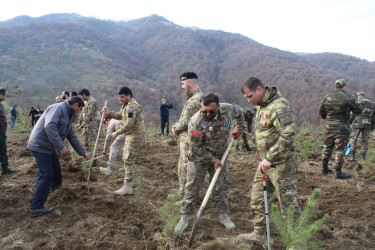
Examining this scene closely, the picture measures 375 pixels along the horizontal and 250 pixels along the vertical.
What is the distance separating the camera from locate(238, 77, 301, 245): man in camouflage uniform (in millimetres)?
2609

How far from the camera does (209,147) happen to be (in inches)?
130

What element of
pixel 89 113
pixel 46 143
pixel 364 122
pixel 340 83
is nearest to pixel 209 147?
pixel 46 143

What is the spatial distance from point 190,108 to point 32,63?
52.6 meters

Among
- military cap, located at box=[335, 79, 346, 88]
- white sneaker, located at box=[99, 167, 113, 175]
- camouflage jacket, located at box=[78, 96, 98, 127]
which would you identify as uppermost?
military cap, located at box=[335, 79, 346, 88]

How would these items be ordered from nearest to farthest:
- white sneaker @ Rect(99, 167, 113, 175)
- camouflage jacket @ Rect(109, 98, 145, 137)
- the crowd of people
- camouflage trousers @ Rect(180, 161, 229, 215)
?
the crowd of people < camouflage trousers @ Rect(180, 161, 229, 215) < camouflage jacket @ Rect(109, 98, 145, 137) < white sneaker @ Rect(99, 167, 113, 175)

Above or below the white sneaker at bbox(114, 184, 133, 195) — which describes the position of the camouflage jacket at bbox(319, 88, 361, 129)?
above

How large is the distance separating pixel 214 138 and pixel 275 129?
0.81m

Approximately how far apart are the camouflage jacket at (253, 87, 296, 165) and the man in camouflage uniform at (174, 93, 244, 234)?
1.58ft

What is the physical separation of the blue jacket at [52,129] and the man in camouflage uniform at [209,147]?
193cm

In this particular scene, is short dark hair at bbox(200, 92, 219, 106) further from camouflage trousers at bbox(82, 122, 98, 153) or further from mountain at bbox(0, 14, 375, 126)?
mountain at bbox(0, 14, 375, 126)

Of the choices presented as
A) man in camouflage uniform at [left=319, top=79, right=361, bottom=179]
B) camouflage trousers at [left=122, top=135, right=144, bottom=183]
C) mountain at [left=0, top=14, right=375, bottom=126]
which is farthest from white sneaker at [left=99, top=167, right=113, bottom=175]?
mountain at [left=0, top=14, right=375, bottom=126]

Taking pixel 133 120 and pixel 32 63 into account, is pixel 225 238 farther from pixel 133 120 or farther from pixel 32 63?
pixel 32 63

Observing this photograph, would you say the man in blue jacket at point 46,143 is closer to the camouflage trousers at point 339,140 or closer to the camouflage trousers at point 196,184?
the camouflage trousers at point 196,184

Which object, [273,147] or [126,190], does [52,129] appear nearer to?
[126,190]
